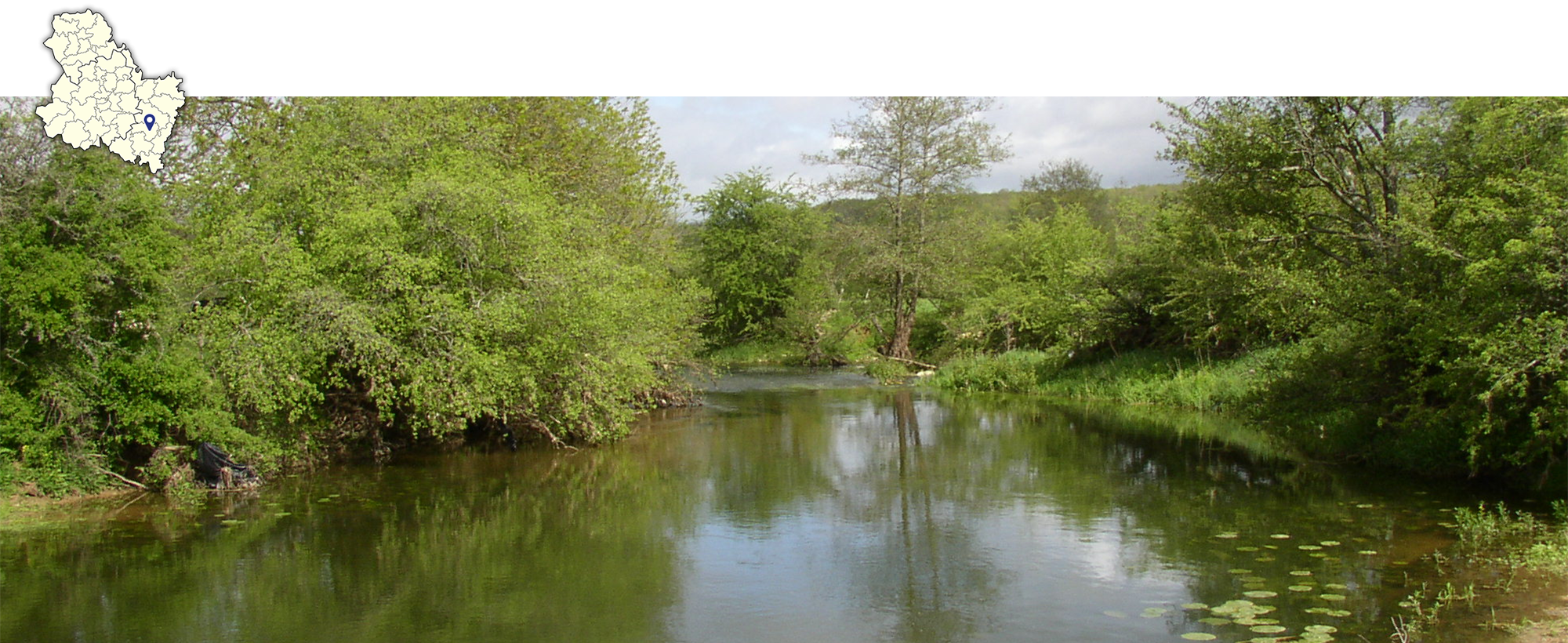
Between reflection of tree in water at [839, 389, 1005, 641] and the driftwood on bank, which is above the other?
the driftwood on bank

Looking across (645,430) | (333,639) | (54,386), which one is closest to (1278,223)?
(645,430)

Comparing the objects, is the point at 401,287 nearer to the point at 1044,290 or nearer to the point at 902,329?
the point at 1044,290

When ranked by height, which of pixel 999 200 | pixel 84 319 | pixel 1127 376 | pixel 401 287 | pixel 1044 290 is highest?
pixel 999 200

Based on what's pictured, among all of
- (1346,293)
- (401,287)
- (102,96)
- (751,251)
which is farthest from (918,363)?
(102,96)

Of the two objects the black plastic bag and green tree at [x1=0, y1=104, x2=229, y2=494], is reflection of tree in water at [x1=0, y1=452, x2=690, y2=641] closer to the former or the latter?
the black plastic bag

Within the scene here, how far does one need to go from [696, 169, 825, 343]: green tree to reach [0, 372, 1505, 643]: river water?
21.4 m

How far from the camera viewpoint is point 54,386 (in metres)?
10.0

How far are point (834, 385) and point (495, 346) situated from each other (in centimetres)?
1451

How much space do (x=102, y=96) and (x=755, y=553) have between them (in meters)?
6.42
